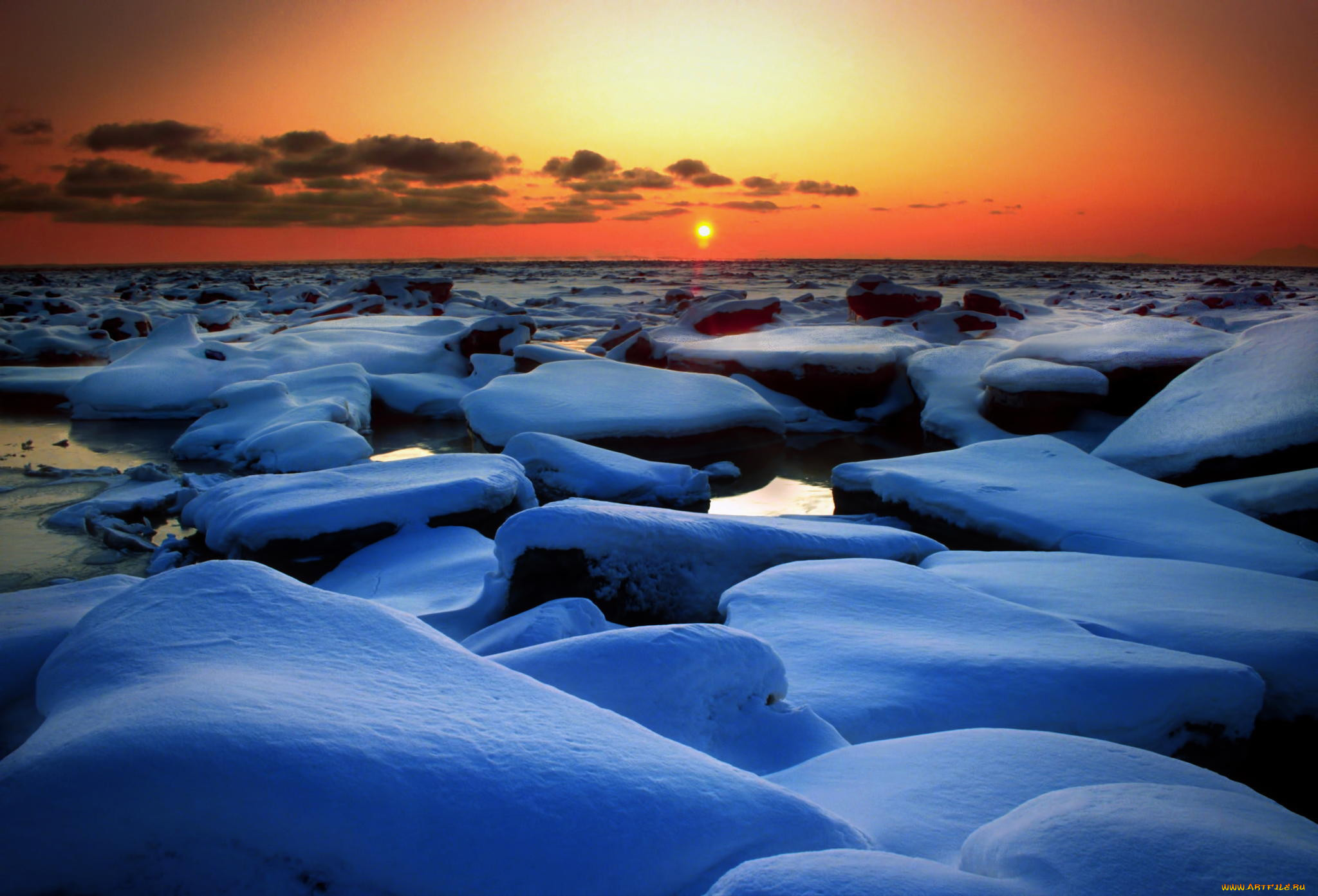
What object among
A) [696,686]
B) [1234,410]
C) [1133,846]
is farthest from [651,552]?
[1234,410]

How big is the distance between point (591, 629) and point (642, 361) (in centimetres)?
782

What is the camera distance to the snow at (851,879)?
3.25 ft

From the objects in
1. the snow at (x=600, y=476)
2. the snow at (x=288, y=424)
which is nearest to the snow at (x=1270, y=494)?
the snow at (x=600, y=476)

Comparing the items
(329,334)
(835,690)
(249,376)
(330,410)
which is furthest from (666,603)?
(329,334)

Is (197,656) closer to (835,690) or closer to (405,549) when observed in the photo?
(835,690)

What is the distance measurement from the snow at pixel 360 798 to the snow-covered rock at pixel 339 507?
7.59 feet

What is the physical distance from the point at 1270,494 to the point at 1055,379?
219 cm

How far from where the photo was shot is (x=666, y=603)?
122 inches

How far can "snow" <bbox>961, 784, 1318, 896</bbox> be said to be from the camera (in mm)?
1118

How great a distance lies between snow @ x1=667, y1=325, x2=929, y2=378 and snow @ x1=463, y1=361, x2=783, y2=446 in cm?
111

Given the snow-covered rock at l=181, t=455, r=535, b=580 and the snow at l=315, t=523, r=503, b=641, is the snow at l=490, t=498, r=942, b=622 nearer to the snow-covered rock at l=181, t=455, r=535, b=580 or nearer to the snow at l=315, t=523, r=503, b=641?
the snow at l=315, t=523, r=503, b=641

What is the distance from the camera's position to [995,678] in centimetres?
207

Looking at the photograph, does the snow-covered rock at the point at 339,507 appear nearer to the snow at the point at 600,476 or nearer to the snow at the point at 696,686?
the snow at the point at 600,476

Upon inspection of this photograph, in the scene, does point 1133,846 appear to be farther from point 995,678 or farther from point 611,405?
point 611,405
